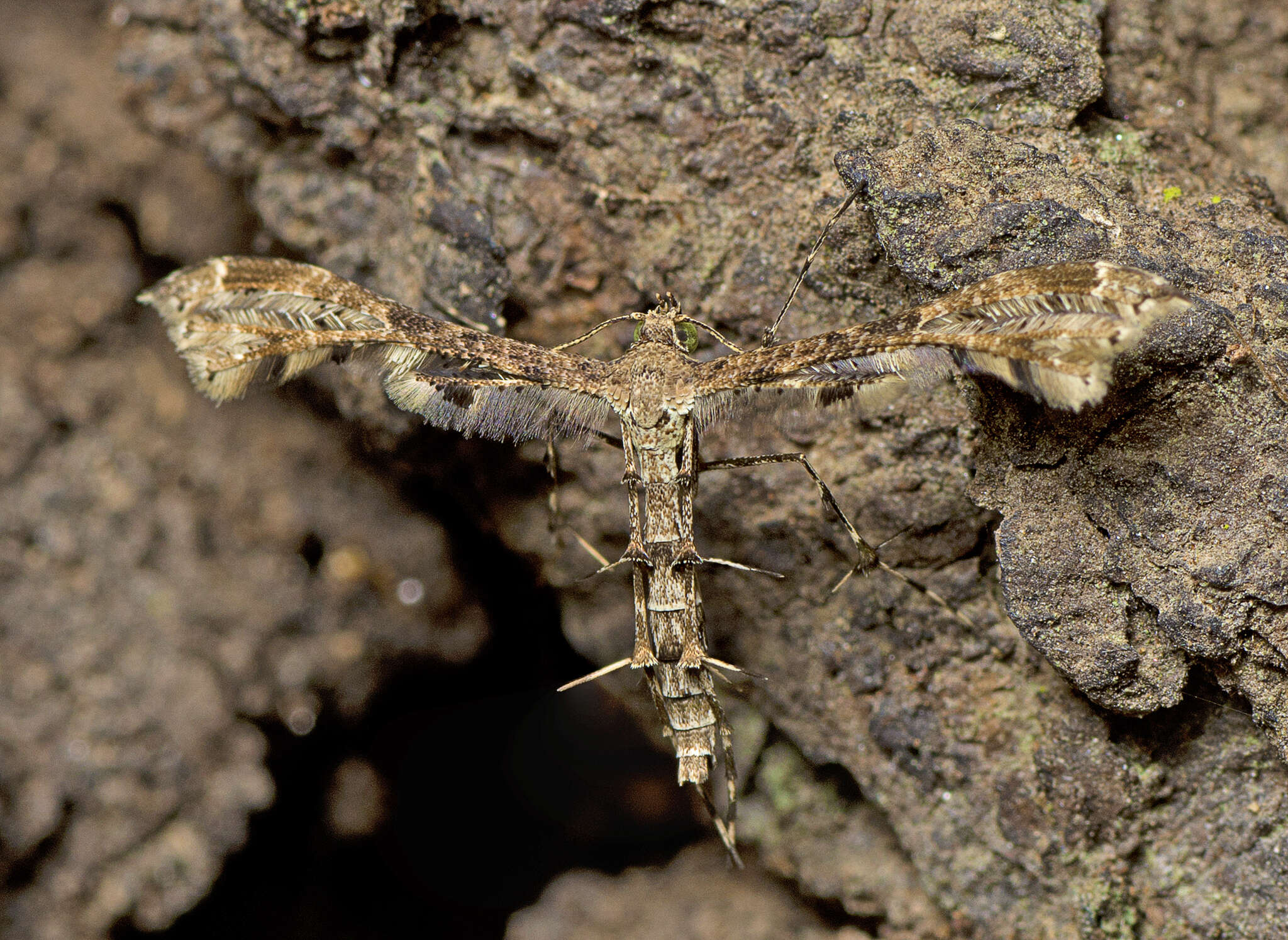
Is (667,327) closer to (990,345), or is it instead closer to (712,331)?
(712,331)

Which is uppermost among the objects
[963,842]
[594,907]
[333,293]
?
[333,293]

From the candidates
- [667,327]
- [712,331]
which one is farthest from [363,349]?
[712,331]

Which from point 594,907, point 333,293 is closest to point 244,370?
point 333,293

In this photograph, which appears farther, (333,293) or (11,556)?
(11,556)

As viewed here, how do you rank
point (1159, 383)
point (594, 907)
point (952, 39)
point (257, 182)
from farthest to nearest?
point (257, 182), point (594, 907), point (952, 39), point (1159, 383)

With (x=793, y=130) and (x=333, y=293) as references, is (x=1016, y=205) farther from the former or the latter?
(x=333, y=293)

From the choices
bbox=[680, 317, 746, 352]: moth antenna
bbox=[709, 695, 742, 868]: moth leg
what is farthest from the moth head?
bbox=[709, 695, 742, 868]: moth leg

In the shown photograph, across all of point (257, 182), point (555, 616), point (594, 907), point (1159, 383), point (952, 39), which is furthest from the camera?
point (555, 616)
